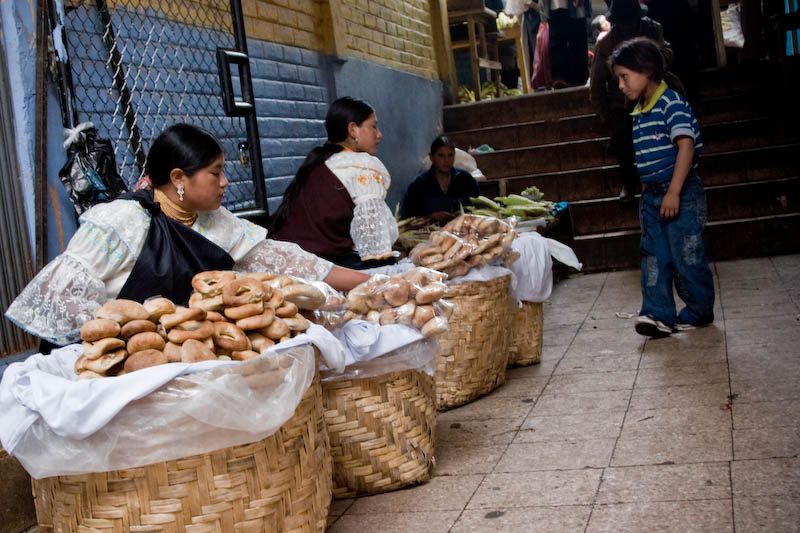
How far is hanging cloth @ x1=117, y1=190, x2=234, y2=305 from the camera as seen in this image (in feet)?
9.95

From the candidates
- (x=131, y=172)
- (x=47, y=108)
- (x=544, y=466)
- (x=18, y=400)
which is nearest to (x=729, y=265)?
(x=544, y=466)

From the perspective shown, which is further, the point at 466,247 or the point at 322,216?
the point at 322,216

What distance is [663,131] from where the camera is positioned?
17.9 feet

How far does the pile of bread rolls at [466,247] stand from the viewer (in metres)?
4.31

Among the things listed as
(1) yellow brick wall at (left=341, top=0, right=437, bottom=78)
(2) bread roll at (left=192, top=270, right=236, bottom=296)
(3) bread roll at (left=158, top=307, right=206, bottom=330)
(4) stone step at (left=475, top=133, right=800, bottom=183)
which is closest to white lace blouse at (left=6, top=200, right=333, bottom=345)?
(2) bread roll at (left=192, top=270, right=236, bottom=296)

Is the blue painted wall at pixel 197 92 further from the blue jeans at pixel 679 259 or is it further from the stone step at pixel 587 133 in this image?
the blue jeans at pixel 679 259

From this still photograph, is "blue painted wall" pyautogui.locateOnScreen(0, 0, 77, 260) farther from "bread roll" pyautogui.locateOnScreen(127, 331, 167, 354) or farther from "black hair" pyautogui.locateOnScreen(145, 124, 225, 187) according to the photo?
"bread roll" pyautogui.locateOnScreen(127, 331, 167, 354)

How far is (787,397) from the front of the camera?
382 centimetres

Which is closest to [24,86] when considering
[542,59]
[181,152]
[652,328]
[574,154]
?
[181,152]

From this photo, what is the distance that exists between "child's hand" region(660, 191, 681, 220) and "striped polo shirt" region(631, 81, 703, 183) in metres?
0.16

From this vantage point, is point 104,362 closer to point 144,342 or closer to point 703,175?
point 144,342

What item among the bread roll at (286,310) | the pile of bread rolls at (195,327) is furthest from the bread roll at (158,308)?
the bread roll at (286,310)

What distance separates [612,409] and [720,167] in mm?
5852

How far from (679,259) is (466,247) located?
188 centimetres
